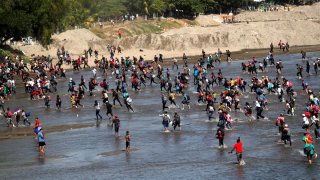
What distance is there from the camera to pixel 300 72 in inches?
2559

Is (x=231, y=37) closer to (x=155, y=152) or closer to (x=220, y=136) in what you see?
(x=220, y=136)

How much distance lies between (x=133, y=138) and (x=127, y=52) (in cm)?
5488

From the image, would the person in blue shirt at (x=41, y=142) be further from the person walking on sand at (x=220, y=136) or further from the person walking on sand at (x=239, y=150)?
the person walking on sand at (x=239, y=150)

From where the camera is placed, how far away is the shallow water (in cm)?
3328

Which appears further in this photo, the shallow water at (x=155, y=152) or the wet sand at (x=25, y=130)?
the wet sand at (x=25, y=130)

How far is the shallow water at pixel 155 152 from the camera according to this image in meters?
33.3

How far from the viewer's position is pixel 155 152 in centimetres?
3756

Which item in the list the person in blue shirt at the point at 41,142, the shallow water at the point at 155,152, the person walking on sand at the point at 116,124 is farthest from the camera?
the person walking on sand at the point at 116,124

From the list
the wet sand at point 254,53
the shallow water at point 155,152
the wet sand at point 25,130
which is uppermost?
the wet sand at point 254,53

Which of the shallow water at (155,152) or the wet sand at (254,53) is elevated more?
the wet sand at (254,53)

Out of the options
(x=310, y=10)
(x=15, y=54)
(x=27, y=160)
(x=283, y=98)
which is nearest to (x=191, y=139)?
(x=27, y=160)

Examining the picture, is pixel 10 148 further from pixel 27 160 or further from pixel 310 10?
pixel 310 10

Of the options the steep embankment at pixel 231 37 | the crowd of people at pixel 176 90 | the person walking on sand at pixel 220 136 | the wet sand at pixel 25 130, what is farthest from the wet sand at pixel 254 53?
the person walking on sand at pixel 220 136

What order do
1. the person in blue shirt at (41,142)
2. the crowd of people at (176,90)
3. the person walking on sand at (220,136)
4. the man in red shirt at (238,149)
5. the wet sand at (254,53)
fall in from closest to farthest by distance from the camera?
1. the man in red shirt at (238,149)
2. the person walking on sand at (220,136)
3. the person in blue shirt at (41,142)
4. the crowd of people at (176,90)
5. the wet sand at (254,53)
